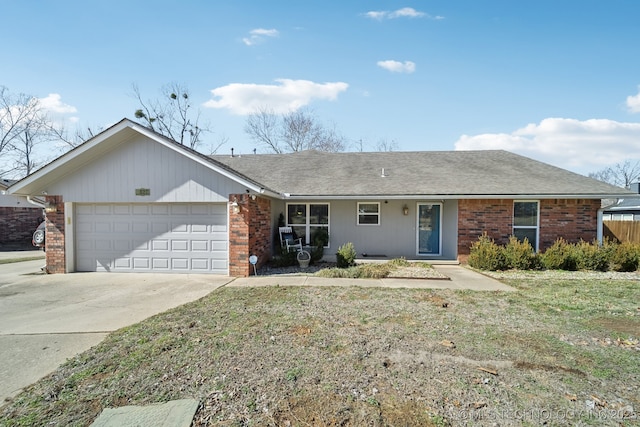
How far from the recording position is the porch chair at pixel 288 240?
1085 cm

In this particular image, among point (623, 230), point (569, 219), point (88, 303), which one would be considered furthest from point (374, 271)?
point (623, 230)

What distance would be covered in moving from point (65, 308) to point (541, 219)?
1298 centimetres

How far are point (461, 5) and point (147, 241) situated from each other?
11.1 meters

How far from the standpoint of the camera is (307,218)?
39.7 ft

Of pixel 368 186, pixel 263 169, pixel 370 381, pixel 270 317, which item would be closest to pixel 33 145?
pixel 263 169

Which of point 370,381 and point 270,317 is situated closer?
point 370,381

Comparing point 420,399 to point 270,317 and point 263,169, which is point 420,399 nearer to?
point 270,317

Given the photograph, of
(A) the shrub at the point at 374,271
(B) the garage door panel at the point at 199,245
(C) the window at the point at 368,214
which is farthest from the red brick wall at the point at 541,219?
(B) the garage door panel at the point at 199,245

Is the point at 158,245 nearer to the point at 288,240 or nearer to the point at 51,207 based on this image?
the point at 51,207

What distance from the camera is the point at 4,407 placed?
2.82 m

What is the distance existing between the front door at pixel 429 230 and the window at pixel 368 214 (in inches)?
62.1

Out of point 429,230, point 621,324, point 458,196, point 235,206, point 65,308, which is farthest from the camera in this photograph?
point 429,230

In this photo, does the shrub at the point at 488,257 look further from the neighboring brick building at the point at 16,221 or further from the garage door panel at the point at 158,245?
the neighboring brick building at the point at 16,221

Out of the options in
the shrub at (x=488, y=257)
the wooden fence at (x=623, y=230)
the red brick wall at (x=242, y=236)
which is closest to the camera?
the red brick wall at (x=242, y=236)
